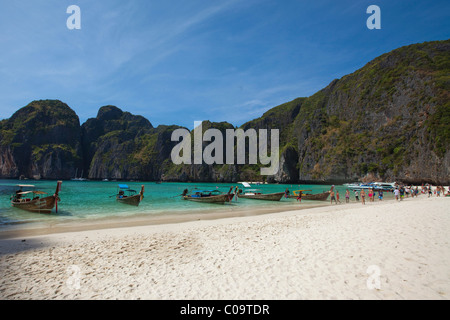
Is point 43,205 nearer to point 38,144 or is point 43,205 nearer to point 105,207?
point 105,207

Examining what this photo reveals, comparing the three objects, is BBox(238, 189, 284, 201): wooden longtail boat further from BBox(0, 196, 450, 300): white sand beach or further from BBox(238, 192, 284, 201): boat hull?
BBox(0, 196, 450, 300): white sand beach

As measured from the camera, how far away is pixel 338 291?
4305 millimetres

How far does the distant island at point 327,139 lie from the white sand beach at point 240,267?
72.9m

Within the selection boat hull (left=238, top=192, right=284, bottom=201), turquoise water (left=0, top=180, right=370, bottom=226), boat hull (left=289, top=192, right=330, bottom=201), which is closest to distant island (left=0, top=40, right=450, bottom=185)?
boat hull (left=289, top=192, right=330, bottom=201)

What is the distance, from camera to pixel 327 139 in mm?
114438

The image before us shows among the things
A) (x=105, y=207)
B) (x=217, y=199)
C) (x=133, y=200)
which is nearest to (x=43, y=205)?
(x=105, y=207)

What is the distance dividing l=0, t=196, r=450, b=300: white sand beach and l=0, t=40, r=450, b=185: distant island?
72944 millimetres

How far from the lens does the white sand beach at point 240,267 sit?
445cm

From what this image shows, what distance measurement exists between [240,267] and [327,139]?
12214 centimetres

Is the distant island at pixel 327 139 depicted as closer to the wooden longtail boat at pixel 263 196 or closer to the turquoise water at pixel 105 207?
the wooden longtail boat at pixel 263 196

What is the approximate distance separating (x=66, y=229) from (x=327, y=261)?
44.9 feet

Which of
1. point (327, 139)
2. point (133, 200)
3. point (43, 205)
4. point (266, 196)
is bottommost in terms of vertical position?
point (266, 196)

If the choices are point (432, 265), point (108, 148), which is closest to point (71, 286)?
point (432, 265)
